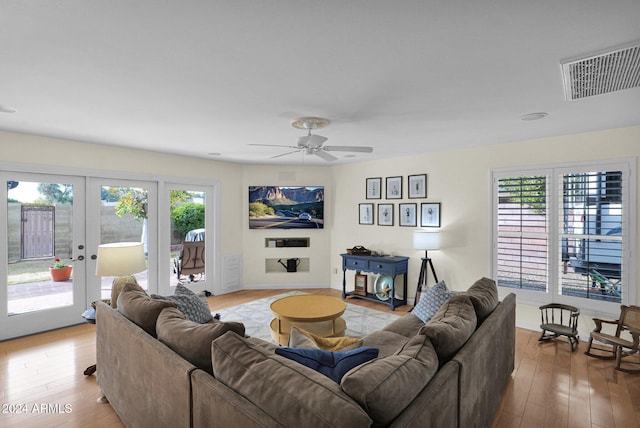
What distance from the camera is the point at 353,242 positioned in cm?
612

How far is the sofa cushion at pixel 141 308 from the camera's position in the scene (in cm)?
214

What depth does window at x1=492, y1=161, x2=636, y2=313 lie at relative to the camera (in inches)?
141

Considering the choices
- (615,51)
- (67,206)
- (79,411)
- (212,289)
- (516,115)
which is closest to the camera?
(615,51)

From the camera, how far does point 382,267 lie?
5105 mm

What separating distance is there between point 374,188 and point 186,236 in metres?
3.35

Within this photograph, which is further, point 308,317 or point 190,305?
point 308,317

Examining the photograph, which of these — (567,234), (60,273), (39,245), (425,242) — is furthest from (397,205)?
(39,245)

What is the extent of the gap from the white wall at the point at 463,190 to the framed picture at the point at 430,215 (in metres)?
0.08

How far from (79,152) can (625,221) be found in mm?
6563

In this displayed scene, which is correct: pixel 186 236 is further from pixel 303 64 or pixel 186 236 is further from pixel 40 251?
pixel 303 64

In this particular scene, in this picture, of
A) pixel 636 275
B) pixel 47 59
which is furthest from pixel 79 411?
pixel 636 275

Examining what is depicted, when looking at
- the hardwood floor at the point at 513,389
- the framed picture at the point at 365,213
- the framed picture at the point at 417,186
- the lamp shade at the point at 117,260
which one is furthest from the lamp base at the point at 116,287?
the framed picture at the point at 417,186

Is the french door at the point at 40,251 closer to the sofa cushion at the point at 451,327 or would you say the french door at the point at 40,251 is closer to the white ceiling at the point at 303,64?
the white ceiling at the point at 303,64

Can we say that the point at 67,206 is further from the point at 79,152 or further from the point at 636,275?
the point at 636,275
